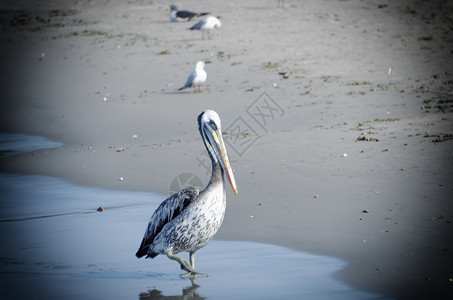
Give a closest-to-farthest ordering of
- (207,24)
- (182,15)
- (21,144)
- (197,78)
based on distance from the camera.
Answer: (21,144), (197,78), (207,24), (182,15)

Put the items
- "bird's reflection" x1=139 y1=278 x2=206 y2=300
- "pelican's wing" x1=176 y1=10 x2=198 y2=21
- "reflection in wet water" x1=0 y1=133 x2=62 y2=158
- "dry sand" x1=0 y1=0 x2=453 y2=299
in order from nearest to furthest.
A: 1. "bird's reflection" x1=139 y1=278 x2=206 y2=300
2. "dry sand" x1=0 y1=0 x2=453 y2=299
3. "reflection in wet water" x1=0 y1=133 x2=62 y2=158
4. "pelican's wing" x1=176 y1=10 x2=198 y2=21

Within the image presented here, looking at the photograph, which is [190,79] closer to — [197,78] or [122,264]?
[197,78]

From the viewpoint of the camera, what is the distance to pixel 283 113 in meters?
11.8

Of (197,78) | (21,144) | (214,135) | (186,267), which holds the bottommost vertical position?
(186,267)

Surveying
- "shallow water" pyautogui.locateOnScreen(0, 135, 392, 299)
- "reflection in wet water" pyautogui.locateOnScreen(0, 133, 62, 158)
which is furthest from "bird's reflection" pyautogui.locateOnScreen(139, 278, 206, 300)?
"reflection in wet water" pyautogui.locateOnScreen(0, 133, 62, 158)

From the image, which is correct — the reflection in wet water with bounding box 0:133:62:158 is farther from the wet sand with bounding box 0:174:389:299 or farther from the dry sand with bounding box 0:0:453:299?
the wet sand with bounding box 0:174:389:299

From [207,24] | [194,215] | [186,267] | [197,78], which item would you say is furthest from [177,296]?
[207,24]

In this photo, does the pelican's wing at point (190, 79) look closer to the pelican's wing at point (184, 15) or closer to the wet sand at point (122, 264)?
the wet sand at point (122, 264)

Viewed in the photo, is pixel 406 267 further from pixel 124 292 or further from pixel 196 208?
pixel 124 292

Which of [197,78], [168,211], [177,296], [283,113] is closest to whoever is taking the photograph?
[177,296]

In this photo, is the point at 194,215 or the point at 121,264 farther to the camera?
the point at 121,264

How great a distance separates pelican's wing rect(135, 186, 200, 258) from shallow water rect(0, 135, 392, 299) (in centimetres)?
28

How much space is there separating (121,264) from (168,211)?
0.75 metres

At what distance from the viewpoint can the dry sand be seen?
679cm
